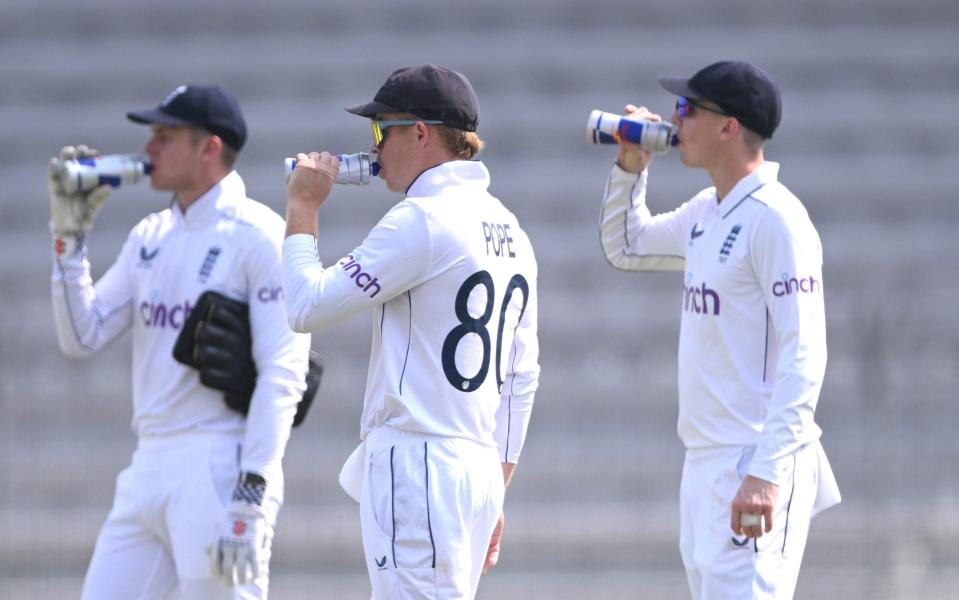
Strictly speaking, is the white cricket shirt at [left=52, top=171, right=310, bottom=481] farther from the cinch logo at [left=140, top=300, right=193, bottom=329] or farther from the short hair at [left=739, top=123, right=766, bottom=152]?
the short hair at [left=739, top=123, right=766, bottom=152]

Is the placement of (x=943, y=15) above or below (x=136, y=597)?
above

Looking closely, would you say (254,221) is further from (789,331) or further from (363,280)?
(789,331)

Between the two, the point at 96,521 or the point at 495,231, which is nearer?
the point at 495,231

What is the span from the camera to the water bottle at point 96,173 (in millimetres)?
4285

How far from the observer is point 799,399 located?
147 inches

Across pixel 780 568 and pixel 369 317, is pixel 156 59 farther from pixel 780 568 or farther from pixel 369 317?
pixel 780 568

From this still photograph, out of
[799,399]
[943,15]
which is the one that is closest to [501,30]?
[943,15]

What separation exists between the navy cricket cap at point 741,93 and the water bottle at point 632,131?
0.42ft

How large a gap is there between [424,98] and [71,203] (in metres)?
1.27

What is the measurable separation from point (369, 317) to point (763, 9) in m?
3.99

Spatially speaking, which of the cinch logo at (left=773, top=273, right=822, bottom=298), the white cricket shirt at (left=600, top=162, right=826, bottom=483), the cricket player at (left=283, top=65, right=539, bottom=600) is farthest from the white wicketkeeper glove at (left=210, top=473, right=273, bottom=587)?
the cinch logo at (left=773, top=273, right=822, bottom=298)

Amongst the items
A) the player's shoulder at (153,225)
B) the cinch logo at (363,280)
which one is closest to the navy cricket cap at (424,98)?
the cinch logo at (363,280)

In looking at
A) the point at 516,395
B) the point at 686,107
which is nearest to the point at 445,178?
the point at 516,395

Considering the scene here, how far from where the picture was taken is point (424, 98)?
3.79 m
